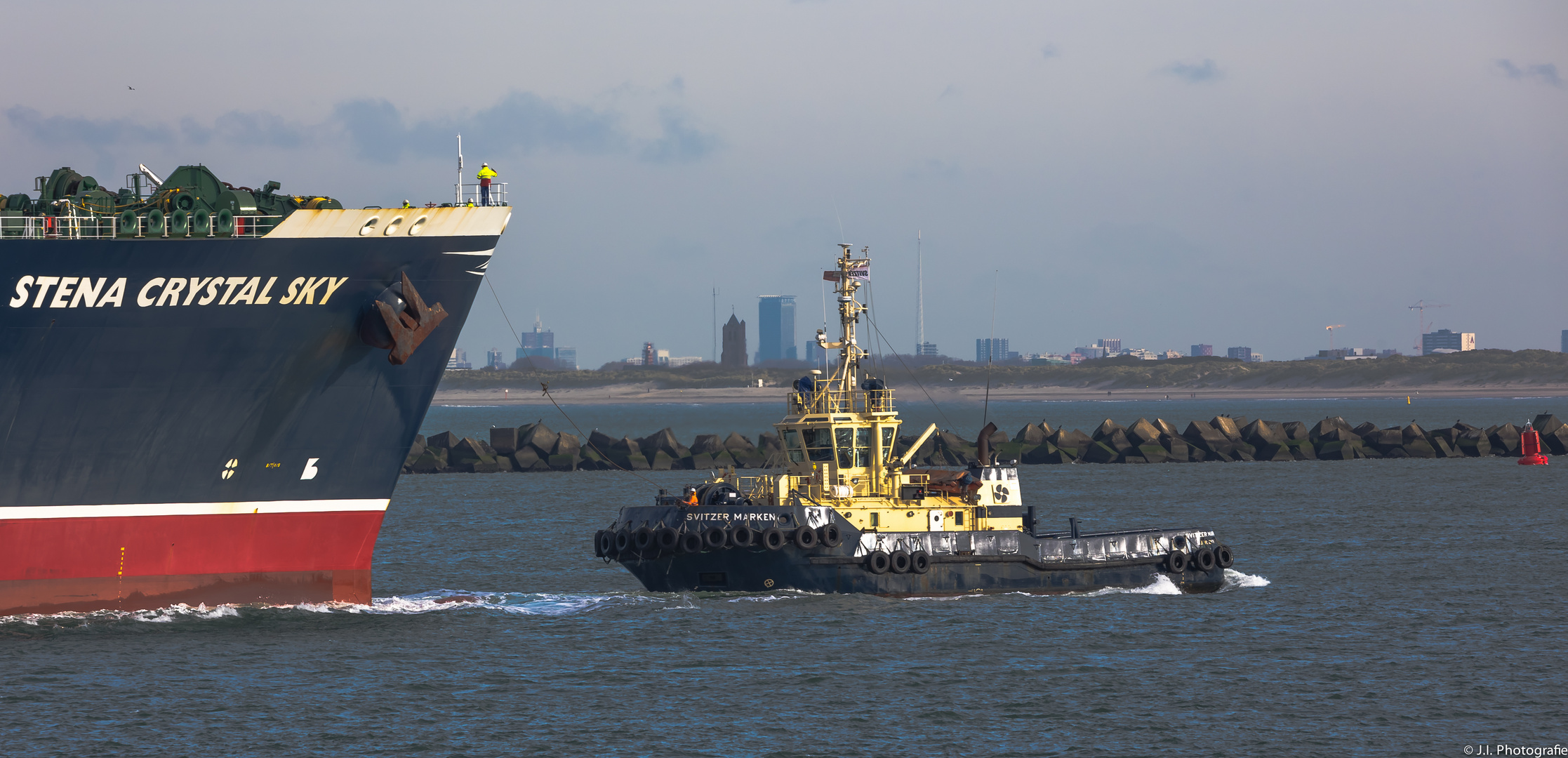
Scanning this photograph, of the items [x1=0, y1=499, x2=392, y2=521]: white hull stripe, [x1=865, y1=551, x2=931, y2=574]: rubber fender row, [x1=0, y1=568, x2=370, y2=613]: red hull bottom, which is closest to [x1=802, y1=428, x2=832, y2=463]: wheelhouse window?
[x1=865, y1=551, x2=931, y2=574]: rubber fender row

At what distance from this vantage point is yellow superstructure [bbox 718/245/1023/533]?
100ft

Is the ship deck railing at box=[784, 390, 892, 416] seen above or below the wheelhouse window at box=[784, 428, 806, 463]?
above

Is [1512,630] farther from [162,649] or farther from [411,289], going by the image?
[162,649]

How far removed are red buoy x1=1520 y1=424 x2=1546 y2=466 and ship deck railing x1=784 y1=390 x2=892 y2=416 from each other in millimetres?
56927

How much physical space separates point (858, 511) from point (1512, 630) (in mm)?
12690

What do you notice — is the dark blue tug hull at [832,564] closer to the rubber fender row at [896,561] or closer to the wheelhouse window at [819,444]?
the rubber fender row at [896,561]

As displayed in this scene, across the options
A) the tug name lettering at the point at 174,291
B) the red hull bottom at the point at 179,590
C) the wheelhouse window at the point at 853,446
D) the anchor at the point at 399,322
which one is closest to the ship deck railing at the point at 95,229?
the tug name lettering at the point at 174,291

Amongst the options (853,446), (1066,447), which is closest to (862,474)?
(853,446)

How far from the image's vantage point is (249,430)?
83.4 feet

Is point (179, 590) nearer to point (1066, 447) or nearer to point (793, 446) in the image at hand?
point (793, 446)

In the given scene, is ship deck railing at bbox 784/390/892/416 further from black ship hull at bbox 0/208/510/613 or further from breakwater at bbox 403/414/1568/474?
breakwater at bbox 403/414/1568/474

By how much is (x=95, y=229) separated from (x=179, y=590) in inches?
247

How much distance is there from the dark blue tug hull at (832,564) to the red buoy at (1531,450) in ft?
177

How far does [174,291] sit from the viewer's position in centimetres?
2469
